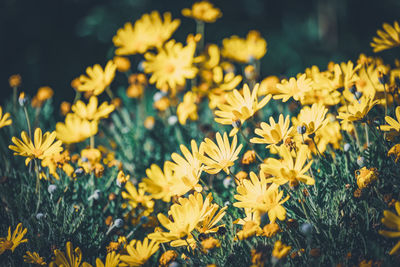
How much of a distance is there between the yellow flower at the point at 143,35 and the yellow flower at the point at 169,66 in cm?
10

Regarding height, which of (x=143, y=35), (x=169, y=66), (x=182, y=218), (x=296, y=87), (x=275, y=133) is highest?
(x=143, y=35)

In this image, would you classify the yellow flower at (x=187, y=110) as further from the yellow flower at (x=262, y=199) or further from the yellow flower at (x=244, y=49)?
the yellow flower at (x=262, y=199)

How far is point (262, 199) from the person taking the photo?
48.9 inches

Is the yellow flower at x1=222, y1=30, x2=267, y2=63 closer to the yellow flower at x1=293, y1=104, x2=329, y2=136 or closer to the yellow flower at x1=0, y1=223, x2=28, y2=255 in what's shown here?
the yellow flower at x1=293, y1=104, x2=329, y2=136

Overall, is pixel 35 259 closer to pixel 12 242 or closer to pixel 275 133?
pixel 12 242

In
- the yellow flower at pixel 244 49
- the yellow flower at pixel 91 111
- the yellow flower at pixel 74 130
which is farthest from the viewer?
the yellow flower at pixel 244 49

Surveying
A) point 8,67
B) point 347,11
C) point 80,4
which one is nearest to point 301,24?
point 347,11

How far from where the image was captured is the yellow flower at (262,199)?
117 centimetres

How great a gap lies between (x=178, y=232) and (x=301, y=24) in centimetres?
425

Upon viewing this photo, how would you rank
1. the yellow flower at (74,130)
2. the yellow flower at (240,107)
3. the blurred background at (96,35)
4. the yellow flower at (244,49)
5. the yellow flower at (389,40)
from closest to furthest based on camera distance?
the yellow flower at (240,107) < the yellow flower at (389,40) < the yellow flower at (74,130) < the yellow flower at (244,49) < the blurred background at (96,35)

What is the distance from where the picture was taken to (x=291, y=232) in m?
1.29

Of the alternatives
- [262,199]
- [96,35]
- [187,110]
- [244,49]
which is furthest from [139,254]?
[96,35]

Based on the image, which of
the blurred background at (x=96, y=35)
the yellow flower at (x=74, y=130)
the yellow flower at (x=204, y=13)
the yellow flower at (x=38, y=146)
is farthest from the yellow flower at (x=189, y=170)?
the blurred background at (x=96, y=35)

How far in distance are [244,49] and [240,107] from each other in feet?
3.32
